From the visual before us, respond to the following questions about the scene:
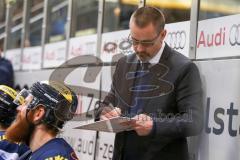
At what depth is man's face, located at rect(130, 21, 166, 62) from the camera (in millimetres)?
3715

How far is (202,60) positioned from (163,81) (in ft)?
1.50

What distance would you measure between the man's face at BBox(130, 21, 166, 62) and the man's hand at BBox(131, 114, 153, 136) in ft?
1.48

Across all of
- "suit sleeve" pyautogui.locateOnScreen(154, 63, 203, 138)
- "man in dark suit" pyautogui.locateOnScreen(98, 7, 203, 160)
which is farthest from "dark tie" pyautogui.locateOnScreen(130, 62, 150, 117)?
"suit sleeve" pyautogui.locateOnScreen(154, 63, 203, 138)

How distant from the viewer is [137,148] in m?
3.84

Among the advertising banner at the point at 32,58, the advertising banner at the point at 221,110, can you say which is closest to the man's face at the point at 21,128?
the advertising banner at the point at 221,110

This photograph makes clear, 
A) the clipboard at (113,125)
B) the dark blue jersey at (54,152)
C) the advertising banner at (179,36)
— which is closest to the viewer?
the dark blue jersey at (54,152)

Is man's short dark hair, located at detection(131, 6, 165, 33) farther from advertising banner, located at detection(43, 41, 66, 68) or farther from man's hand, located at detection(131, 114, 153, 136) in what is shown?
advertising banner, located at detection(43, 41, 66, 68)

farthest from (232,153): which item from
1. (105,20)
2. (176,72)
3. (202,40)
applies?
(105,20)

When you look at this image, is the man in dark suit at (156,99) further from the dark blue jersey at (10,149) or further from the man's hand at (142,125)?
the dark blue jersey at (10,149)

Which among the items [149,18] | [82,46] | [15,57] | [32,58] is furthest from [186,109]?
[15,57]

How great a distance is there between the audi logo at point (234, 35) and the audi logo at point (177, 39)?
515 millimetres

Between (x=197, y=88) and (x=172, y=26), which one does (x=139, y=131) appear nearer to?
(x=197, y=88)

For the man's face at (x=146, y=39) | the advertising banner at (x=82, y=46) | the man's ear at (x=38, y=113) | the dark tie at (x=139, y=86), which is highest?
the advertising banner at (x=82, y=46)

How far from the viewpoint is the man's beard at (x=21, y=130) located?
322cm
